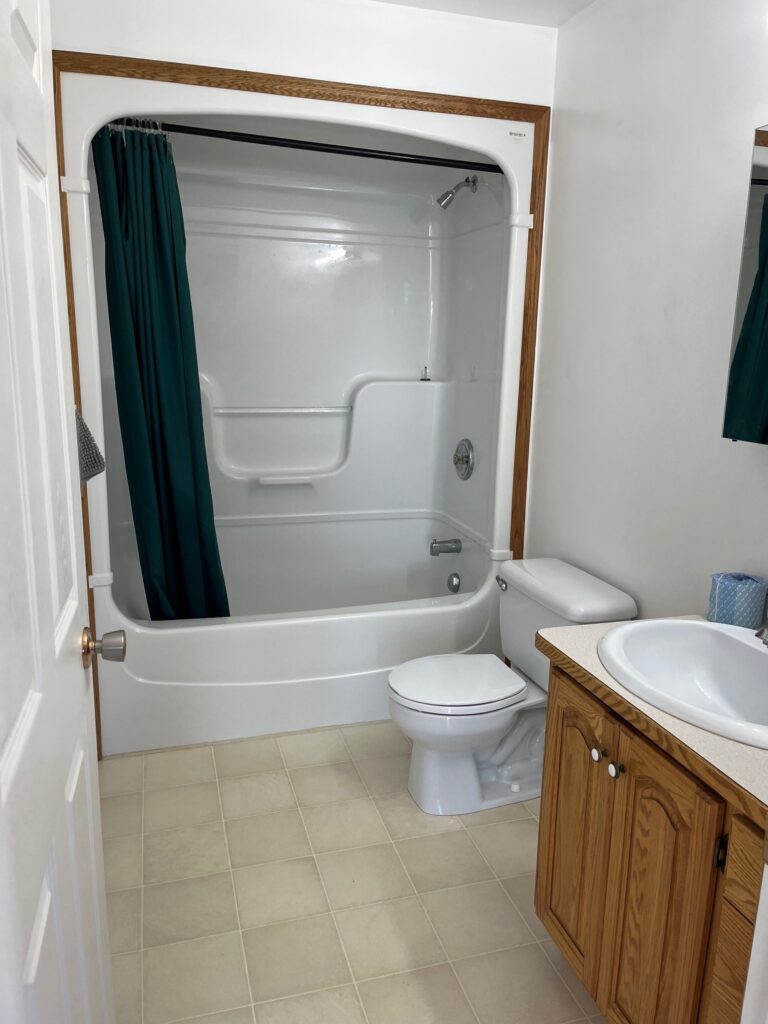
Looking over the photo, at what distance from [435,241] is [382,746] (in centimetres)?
239

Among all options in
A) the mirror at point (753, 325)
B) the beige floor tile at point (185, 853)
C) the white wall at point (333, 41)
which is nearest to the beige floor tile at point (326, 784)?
the beige floor tile at point (185, 853)

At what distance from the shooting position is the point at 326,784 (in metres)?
2.50

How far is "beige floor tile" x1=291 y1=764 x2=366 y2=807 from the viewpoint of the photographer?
7.95 feet

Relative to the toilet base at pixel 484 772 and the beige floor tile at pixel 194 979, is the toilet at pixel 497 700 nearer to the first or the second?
the toilet base at pixel 484 772

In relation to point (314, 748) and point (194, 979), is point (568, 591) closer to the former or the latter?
point (314, 748)

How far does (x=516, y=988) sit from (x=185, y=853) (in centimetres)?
96

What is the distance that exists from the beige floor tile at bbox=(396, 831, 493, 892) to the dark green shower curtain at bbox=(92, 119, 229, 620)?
1.17 meters

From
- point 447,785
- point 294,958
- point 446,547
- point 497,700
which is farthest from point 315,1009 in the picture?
point 446,547

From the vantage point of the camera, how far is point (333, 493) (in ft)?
12.1

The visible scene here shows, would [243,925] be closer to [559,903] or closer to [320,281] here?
[559,903]

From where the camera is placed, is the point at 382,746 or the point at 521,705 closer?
the point at 521,705

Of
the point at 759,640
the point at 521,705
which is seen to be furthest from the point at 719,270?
the point at 521,705

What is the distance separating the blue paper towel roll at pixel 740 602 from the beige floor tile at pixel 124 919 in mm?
1566

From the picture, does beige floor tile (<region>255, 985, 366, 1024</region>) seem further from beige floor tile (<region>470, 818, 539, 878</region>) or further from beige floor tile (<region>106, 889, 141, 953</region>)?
beige floor tile (<region>470, 818, 539, 878</region>)
